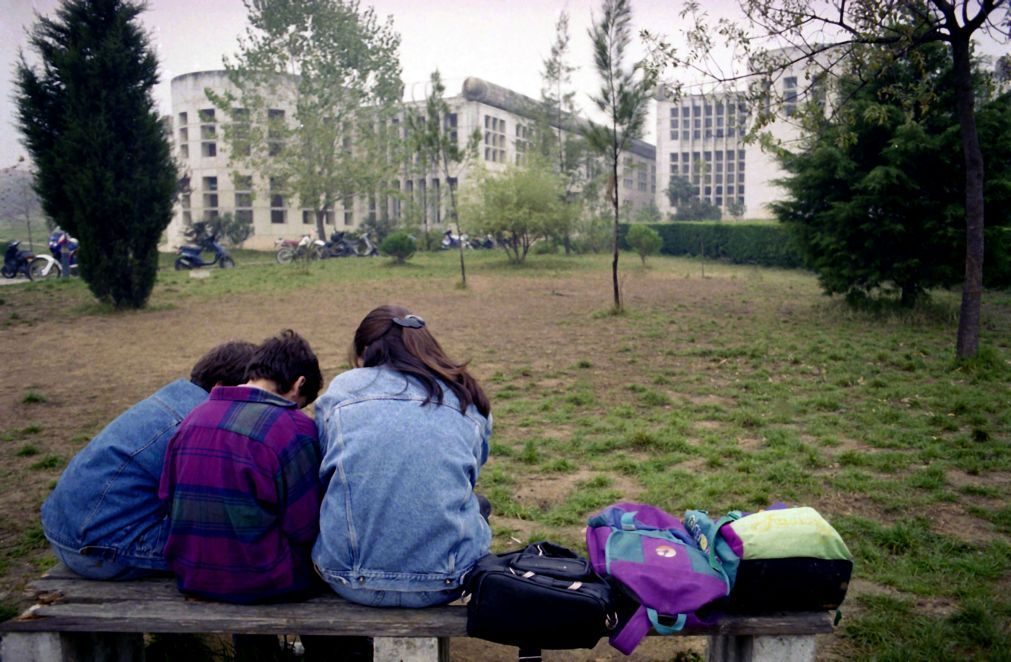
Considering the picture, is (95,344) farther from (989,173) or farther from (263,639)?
(989,173)

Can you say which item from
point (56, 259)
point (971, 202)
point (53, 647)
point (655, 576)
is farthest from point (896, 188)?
point (56, 259)

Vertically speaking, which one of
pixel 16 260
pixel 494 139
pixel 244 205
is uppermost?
pixel 494 139

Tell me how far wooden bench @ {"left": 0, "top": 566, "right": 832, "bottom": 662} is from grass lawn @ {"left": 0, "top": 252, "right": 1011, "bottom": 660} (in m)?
0.86

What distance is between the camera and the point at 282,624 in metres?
2.05

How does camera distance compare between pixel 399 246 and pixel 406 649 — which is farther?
pixel 399 246

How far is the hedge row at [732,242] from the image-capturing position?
24750mm

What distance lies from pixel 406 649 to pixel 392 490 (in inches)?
17.1

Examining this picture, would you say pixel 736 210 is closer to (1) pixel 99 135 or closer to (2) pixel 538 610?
(1) pixel 99 135

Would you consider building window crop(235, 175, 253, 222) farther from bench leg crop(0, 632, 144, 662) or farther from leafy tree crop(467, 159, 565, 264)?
bench leg crop(0, 632, 144, 662)

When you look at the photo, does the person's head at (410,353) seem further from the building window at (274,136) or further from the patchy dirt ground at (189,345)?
the building window at (274,136)

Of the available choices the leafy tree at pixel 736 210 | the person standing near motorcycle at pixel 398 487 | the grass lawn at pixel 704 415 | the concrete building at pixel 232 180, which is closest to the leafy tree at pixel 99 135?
the grass lawn at pixel 704 415

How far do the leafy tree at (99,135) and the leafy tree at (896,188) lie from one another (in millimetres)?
9964

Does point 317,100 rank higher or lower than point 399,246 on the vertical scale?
higher

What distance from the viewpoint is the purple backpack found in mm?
1941
